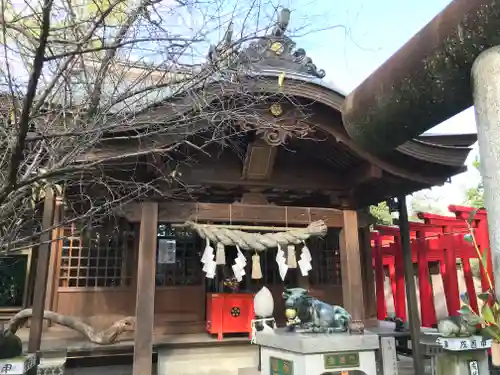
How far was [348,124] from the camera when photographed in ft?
9.39

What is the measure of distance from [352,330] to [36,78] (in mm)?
4354

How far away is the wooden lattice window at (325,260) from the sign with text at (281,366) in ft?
14.7

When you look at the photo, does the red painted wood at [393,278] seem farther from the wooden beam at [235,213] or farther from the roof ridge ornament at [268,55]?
the roof ridge ornament at [268,55]

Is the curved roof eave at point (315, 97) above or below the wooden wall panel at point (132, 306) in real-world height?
above

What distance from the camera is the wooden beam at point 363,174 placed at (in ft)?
23.6

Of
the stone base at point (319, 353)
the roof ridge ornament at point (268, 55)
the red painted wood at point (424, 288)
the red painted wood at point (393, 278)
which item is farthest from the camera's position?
the red painted wood at point (393, 278)

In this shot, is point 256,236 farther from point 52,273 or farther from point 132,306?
point 52,273

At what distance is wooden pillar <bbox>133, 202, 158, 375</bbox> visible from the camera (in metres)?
6.13

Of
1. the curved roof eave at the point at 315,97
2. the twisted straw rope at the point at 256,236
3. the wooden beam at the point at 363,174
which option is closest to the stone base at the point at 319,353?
the twisted straw rope at the point at 256,236

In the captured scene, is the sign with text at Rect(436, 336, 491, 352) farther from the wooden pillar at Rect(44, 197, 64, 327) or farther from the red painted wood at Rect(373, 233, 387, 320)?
the wooden pillar at Rect(44, 197, 64, 327)

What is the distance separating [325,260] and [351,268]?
7.87 feet

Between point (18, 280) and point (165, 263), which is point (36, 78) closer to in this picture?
point (165, 263)

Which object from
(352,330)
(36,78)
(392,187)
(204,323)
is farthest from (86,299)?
(36,78)

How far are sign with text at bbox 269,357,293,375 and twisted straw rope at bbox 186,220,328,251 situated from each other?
221 centimetres
